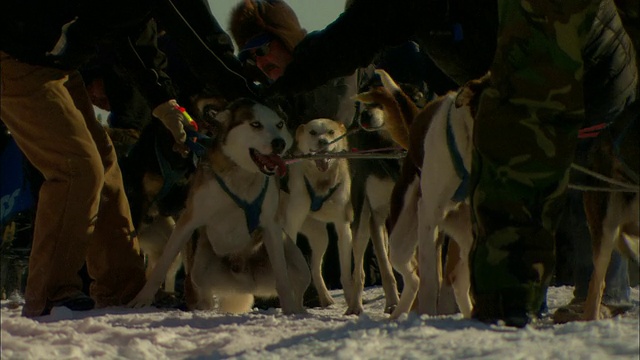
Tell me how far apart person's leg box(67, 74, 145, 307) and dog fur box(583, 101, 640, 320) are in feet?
7.92

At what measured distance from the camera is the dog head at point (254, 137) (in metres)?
6.38

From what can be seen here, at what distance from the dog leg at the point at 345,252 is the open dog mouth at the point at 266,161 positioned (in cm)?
160

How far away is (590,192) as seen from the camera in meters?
5.24

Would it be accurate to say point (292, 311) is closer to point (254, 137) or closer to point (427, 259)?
point (254, 137)

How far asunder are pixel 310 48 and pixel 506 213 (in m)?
2.01

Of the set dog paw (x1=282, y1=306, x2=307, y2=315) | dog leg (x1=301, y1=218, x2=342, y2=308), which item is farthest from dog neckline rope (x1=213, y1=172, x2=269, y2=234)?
dog leg (x1=301, y1=218, x2=342, y2=308)

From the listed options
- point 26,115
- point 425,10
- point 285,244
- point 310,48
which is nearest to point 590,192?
point 425,10

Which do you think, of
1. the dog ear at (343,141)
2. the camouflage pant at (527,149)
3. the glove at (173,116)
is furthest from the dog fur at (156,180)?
the camouflage pant at (527,149)

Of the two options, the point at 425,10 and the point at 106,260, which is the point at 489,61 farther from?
the point at 106,260

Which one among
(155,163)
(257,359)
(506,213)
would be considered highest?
(155,163)

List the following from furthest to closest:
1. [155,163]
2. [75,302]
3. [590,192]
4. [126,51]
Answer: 1. [155,163]
2. [126,51]
3. [75,302]
4. [590,192]

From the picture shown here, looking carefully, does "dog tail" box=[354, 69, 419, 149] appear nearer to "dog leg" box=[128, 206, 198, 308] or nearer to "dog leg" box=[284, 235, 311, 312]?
"dog leg" box=[284, 235, 311, 312]

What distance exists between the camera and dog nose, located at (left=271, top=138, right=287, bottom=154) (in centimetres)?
638

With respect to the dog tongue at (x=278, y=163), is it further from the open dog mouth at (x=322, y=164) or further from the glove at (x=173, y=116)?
the open dog mouth at (x=322, y=164)
